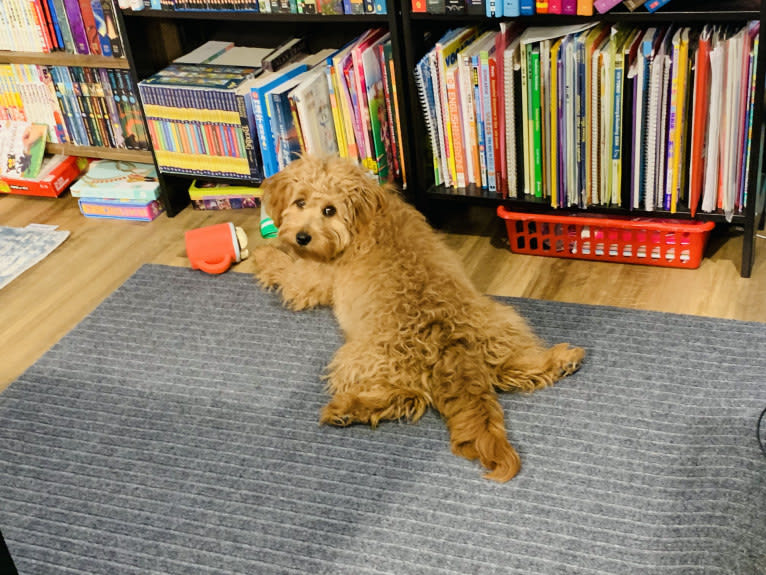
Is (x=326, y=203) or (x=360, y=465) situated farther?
(x=326, y=203)

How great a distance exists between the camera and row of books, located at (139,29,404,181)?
8.77 ft

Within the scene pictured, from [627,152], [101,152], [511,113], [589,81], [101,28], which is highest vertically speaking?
[101,28]

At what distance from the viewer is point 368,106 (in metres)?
2.68

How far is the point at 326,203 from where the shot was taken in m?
2.27

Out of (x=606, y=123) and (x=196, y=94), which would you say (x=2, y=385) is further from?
(x=606, y=123)

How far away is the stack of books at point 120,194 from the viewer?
3150mm

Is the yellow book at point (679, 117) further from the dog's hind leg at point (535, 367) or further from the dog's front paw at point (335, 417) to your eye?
the dog's front paw at point (335, 417)

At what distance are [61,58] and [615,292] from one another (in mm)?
2088

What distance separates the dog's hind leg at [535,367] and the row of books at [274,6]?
3.63 ft

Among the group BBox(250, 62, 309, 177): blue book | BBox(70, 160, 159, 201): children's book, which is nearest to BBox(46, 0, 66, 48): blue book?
BBox(70, 160, 159, 201): children's book

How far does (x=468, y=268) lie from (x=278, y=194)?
0.66 m

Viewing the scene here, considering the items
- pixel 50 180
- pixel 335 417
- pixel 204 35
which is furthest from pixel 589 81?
pixel 50 180

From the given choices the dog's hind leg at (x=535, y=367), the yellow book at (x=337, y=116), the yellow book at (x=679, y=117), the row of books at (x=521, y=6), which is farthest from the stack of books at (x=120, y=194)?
the yellow book at (x=679, y=117)

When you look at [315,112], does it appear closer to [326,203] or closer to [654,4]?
[326,203]
